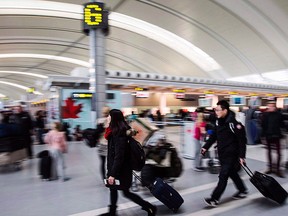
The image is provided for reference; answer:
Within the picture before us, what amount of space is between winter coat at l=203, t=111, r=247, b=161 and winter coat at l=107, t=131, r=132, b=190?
1548 millimetres

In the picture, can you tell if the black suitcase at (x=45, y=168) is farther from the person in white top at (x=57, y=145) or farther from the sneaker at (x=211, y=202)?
the sneaker at (x=211, y=202)

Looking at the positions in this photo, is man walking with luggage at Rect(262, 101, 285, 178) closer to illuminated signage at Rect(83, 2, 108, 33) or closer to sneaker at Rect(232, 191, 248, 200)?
sneaker at Rect(232, 191, 248, 200)

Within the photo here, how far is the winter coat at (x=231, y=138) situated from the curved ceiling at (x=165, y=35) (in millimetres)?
15237

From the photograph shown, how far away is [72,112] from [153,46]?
22857mm

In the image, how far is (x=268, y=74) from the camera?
3141cm

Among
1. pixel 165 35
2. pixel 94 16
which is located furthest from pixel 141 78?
pixel 165 35

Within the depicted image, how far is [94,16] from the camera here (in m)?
8.08

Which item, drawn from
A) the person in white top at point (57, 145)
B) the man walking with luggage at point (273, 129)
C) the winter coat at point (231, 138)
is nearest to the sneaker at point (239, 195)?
the winter coat at point (231, 138)

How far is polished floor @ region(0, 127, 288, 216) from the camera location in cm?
348

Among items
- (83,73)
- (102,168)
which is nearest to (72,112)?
(83,73)

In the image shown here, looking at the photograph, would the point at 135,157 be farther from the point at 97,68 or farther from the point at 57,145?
the point at 97,68

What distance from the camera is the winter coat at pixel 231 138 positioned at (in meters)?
3.51

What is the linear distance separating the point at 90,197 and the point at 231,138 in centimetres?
254

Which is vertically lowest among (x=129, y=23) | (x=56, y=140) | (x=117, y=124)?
(x=56, y=140)
